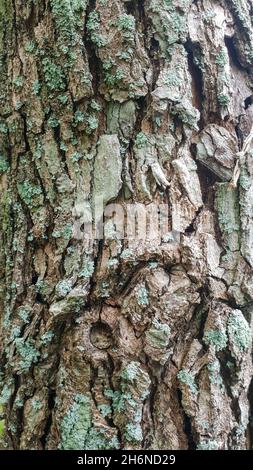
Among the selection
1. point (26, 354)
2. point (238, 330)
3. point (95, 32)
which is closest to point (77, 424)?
point (26, 354)

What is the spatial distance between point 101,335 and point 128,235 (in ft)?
0.86

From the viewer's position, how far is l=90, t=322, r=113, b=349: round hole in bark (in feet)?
4.07

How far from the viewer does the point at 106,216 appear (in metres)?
1.26

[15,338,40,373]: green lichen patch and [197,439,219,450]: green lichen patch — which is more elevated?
[15,338,40,373]: green lichen patch

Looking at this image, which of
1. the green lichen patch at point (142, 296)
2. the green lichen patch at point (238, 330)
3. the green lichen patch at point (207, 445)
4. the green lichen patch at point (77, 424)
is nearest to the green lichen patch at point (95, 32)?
the green lichen patch at point (142, 296)

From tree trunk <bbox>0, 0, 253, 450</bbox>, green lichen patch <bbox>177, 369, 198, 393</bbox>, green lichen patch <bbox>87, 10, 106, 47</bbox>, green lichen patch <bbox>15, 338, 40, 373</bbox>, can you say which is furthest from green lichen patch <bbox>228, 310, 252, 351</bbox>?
green lichen patch <bbox>87, 10, 106, 47</bbox>

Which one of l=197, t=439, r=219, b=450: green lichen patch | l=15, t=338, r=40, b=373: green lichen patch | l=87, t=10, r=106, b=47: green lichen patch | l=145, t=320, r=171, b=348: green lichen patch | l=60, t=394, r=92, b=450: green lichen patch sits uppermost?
l=87, t=10, r=106, b=47: green lichen patch

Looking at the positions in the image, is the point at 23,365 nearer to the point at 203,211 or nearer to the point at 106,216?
the point at 106,216

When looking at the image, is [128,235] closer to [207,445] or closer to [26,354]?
[26,354]

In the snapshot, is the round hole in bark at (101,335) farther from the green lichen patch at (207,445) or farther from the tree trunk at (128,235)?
the green lichen patch at (207,445)

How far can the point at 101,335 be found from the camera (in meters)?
1.25

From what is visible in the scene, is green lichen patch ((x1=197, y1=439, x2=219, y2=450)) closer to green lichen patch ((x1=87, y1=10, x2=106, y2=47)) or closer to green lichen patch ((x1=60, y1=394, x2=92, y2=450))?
green lichen patch ((x1=60, y1=394, x2=92, y2=450))

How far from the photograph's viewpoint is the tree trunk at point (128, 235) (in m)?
1.22

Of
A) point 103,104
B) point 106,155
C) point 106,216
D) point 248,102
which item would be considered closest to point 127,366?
point 106,216
